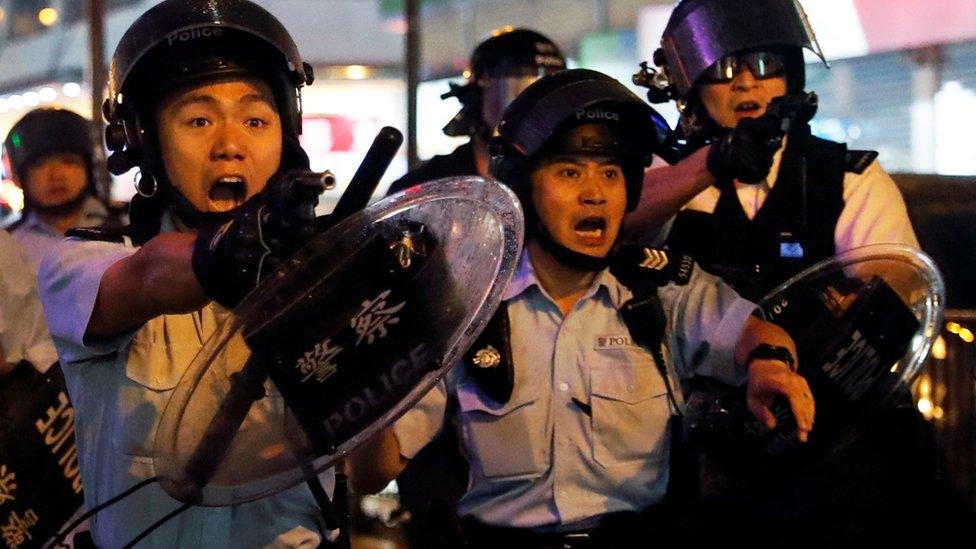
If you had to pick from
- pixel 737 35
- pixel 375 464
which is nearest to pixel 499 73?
pixel 737 35

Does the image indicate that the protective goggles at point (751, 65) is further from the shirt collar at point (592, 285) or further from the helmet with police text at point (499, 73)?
the helmet with police text at point (499, 73)

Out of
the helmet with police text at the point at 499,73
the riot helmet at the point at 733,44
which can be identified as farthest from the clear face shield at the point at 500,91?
the riot helmet at the point at 733,44

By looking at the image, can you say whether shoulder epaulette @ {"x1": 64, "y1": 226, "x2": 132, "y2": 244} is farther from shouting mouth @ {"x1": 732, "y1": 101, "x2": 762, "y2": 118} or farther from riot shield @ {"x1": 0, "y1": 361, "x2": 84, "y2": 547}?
riot shield @ {"x1": 0, "y1": 361, "x2": 84, "y2": 547}

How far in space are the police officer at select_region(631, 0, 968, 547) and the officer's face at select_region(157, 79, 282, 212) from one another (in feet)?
4.52

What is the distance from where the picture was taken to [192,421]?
2.32 meters

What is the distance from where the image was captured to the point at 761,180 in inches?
149

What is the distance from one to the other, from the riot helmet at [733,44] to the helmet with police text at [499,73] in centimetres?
148

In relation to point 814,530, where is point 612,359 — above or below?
above

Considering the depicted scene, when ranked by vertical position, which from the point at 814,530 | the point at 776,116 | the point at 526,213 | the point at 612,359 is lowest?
the point at 814,530

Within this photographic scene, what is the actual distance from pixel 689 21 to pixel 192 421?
7.80 ft

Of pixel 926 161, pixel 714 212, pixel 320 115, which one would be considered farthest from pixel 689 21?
pixel 320 115

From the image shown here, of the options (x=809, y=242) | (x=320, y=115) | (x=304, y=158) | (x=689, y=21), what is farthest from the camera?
(x=320, y=115)

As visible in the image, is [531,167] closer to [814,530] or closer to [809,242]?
[809,242]

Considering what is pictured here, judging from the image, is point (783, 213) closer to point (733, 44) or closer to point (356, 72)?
point (733, 44)
